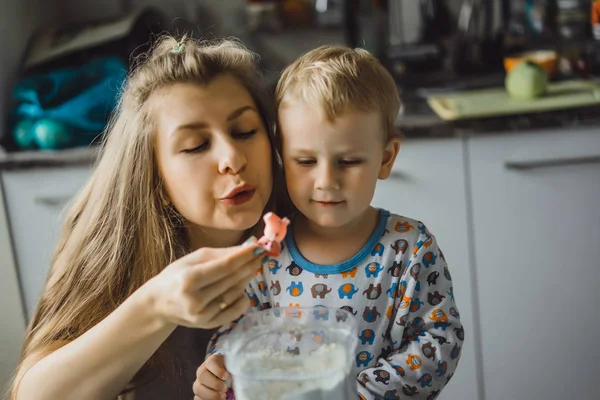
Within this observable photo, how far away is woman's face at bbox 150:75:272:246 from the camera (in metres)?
0.93

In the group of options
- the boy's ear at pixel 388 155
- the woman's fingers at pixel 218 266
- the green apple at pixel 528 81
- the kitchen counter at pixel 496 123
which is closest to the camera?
the woman's fingers at pixel 218 266

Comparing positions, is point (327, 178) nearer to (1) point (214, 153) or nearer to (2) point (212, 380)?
(1) point (214, 153)

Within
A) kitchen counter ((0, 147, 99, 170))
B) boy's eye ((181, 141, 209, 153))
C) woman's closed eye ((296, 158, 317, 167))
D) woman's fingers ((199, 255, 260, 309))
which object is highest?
boy's eye ((181, 141, 209, 153))

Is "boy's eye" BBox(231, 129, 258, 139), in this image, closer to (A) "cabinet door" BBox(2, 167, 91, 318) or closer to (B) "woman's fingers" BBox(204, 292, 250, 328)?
(B) "woman's fingers" BBox(204, 292, 250, 328)

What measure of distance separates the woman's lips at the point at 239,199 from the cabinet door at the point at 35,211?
3.69ft

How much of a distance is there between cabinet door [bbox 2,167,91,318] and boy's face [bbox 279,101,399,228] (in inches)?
45.0

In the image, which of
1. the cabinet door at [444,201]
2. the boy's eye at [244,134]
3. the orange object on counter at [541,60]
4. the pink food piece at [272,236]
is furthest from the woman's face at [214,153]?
the orange object on counter at [541,60]

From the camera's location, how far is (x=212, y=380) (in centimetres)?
89

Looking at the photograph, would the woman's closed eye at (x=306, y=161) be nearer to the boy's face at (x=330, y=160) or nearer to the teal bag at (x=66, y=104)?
the boy's face at (x=330, y=160)

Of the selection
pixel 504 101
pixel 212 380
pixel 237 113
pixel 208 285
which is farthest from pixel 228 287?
pixel 504 101

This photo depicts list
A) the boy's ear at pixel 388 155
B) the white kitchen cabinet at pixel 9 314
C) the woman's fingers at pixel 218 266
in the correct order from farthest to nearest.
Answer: the white kitchen cabinet at pixel 9 314, the boy's ear at pixel 388 155, the woman's fingers at pixel 218 266

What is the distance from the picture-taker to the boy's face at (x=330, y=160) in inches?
36.2

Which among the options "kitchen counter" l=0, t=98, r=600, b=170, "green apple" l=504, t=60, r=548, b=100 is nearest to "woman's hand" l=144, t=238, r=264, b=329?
"kitchen counter" l=0, t=98, r=600, b=170

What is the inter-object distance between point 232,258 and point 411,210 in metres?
1.18
